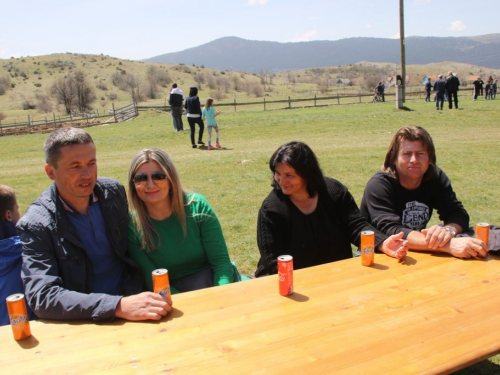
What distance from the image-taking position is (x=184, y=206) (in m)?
3.02

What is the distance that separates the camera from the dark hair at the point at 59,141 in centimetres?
258

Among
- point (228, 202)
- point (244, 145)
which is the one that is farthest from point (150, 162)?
point (244, 145)

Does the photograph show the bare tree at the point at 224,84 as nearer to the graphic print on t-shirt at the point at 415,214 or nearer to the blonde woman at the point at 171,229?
the graphic print on t-shirt at the point at 415,214

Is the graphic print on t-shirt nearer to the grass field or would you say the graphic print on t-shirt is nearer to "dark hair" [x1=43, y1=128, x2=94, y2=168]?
the grass field

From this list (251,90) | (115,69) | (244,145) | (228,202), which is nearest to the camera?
(228,202)

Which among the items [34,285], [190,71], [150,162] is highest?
[190,71]

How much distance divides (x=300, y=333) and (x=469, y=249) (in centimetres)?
138

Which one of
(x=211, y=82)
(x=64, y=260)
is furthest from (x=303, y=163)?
(x=211, y=82)

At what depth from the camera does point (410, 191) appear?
11.3 feet

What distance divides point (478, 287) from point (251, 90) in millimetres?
54211

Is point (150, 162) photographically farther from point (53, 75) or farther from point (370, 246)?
point (53, 75)

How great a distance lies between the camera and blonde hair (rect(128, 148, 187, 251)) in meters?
2.86

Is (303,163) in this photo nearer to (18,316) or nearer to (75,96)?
(18,316)

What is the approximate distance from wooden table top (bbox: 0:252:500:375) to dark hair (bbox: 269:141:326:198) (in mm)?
861
